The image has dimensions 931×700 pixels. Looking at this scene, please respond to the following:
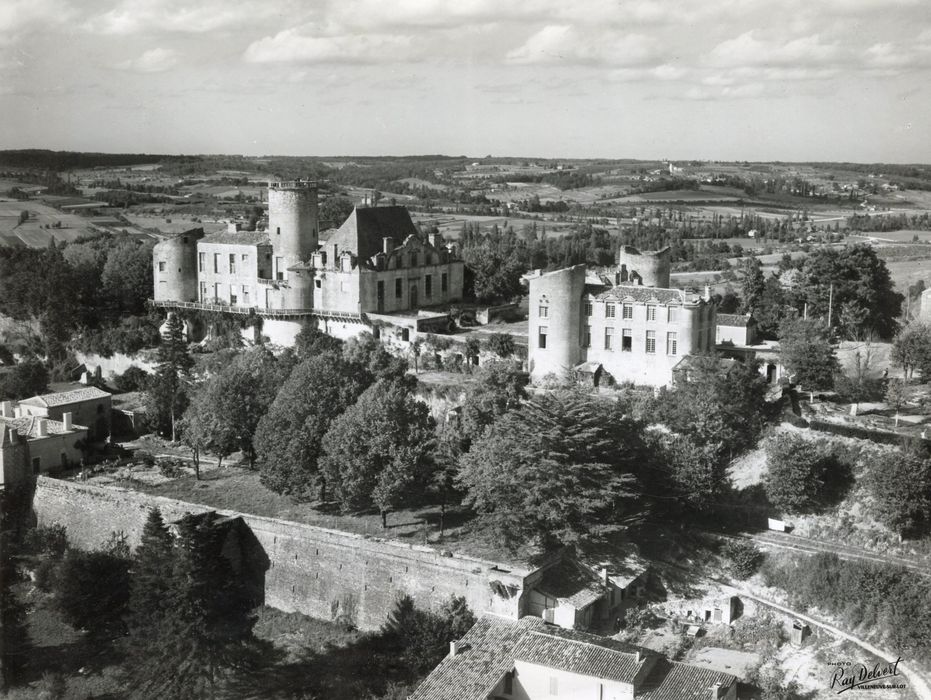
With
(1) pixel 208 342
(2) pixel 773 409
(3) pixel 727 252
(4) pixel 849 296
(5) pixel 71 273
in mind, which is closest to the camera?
(2) pixel 773 409

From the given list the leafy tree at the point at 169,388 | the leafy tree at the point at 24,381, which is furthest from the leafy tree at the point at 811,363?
the leafy tree at the point at 24,381

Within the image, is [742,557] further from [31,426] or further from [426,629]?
[31,426]

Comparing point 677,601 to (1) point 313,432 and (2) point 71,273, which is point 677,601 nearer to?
(1) point 313,432

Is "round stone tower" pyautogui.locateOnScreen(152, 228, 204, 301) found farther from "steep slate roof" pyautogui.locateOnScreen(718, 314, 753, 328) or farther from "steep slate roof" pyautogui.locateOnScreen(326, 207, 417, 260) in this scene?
"steep slate roof" pyautogui.locateOnScreen(718, 314, 753, 328)

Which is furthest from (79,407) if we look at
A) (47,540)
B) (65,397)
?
(47,540)

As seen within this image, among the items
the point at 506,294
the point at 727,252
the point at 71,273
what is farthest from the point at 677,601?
the point at 727,252

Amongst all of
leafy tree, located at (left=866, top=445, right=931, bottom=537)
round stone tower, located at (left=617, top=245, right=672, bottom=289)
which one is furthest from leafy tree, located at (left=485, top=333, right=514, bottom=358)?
leafy tree, located at (left=866, top=445, right=931, bottom=537)
